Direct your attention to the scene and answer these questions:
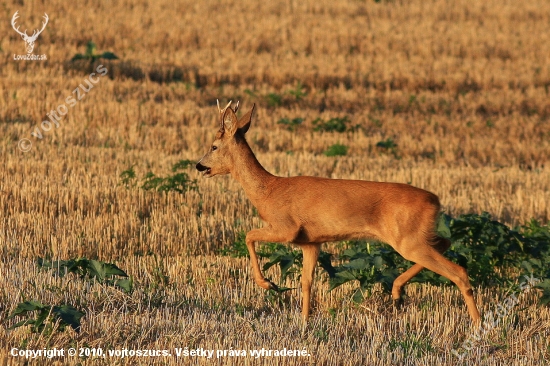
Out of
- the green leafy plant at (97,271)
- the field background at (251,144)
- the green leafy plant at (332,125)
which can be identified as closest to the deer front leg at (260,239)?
the field background at (251,144)

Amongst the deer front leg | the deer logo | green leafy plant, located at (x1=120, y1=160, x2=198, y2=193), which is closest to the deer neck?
the deer front leg

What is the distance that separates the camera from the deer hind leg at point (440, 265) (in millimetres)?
Answer: 7430

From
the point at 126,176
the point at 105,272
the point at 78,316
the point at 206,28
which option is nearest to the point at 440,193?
the point at 126,176

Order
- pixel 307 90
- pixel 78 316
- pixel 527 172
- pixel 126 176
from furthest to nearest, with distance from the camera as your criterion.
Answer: pixel 307 90 → pixel 527 172 → pixel 126 176 → pixel 78 316

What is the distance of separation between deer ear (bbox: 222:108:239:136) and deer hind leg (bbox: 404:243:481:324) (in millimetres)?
1893

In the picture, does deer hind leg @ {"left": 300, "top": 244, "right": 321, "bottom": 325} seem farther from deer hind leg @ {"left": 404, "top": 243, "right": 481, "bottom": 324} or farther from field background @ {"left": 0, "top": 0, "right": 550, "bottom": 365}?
deer hind leg @ {"left": 404, "top": 243, "right": 481, "bottom": 324}

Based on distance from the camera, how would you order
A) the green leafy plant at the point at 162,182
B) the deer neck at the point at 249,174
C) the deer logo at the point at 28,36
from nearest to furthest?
the deer neck at the point at 249,174 < the green leafy plant at the point at 162,182 < the deer logo at the point at 28,36

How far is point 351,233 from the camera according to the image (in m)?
7.48

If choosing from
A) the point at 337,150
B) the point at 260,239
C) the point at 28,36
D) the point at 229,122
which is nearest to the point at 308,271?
the point at 260,239

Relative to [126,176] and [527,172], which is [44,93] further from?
[527,172]

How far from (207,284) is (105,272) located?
1.28 meters

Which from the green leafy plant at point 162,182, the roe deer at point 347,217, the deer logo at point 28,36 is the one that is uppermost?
the deer logo at point 28,36

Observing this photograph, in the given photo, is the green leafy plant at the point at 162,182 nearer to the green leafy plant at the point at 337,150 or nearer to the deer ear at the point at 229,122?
the deer ear at the point at 229,122

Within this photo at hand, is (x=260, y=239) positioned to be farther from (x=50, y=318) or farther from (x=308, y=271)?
(x=50, y=318)
